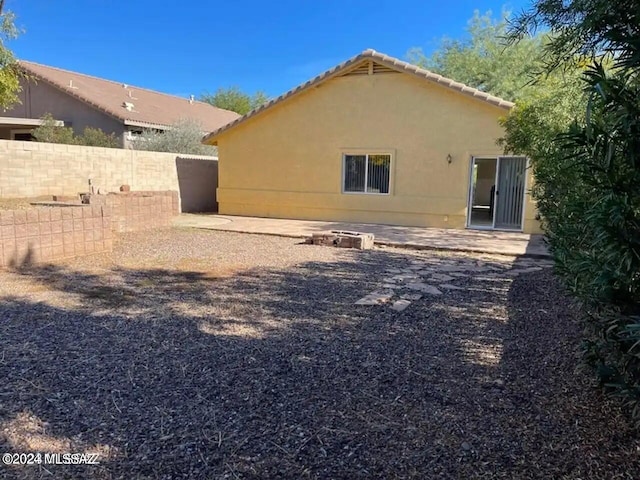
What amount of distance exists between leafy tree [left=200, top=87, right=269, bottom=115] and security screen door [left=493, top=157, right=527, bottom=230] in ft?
111

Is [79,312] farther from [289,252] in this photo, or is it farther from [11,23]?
[11,23]

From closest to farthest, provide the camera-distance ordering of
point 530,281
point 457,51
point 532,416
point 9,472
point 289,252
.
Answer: point 9,472
point 532,416
point 530,281
point 289,252
point 457,51

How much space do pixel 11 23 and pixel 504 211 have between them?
44.4ft

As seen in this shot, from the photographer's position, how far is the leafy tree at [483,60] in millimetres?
20328

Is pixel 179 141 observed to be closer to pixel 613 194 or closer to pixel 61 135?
pixel 61 135

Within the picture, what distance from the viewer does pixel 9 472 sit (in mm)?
2477

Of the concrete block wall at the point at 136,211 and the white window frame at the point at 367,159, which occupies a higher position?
the white window frame at the point at 367,159

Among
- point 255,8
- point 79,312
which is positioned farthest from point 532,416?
point 255,8

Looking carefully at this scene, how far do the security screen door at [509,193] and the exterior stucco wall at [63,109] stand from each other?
18.8 meters

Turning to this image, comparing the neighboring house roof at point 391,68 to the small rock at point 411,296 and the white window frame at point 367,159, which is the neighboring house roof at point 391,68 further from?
the small rock at point 411,296

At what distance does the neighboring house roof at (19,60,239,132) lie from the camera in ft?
79.3

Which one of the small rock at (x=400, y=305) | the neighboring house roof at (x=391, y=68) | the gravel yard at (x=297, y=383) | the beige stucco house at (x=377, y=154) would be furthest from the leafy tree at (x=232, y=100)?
the small rock at (x=400, y=305)

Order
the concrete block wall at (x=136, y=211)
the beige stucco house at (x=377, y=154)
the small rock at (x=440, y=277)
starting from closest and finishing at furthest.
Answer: the small rock at (x=440, y=277)
the concrete block wall at (x=136, y=211)
the beige stucco house at (x=377, y=154)

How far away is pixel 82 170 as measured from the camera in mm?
14250
